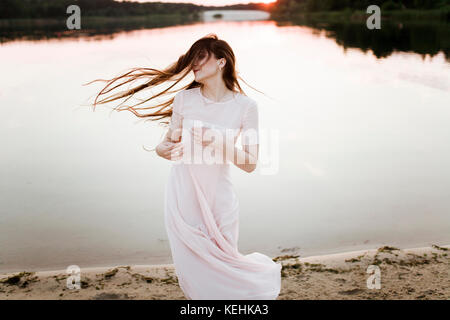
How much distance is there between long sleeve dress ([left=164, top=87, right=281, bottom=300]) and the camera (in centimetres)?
292

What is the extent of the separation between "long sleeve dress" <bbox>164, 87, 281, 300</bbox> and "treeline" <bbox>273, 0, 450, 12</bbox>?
2226 cm

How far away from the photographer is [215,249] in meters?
3.00

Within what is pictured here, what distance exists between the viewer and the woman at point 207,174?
114 inches

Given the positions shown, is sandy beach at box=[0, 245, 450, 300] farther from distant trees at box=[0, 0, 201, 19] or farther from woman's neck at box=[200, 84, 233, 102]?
distant trees at box=[0, 0, 201, 19]

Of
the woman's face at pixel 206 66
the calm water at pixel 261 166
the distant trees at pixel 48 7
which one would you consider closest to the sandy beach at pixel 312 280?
the calm water at pixel 261 166

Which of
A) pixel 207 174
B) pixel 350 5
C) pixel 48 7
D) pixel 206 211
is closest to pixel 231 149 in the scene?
pixel 207 174

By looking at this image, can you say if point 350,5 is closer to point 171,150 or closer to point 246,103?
point 246,103

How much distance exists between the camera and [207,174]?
2.99m

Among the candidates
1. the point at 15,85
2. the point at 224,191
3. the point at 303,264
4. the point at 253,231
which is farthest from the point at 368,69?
the point at 224,191

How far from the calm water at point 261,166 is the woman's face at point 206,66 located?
31.7 inches

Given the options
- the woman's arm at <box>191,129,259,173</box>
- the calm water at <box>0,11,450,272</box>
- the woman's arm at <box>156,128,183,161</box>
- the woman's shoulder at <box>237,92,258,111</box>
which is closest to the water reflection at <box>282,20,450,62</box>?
the calm water at <box>0,11,450,272</box>

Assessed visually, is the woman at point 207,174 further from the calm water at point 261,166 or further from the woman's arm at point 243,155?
the calm water at point 261,166
